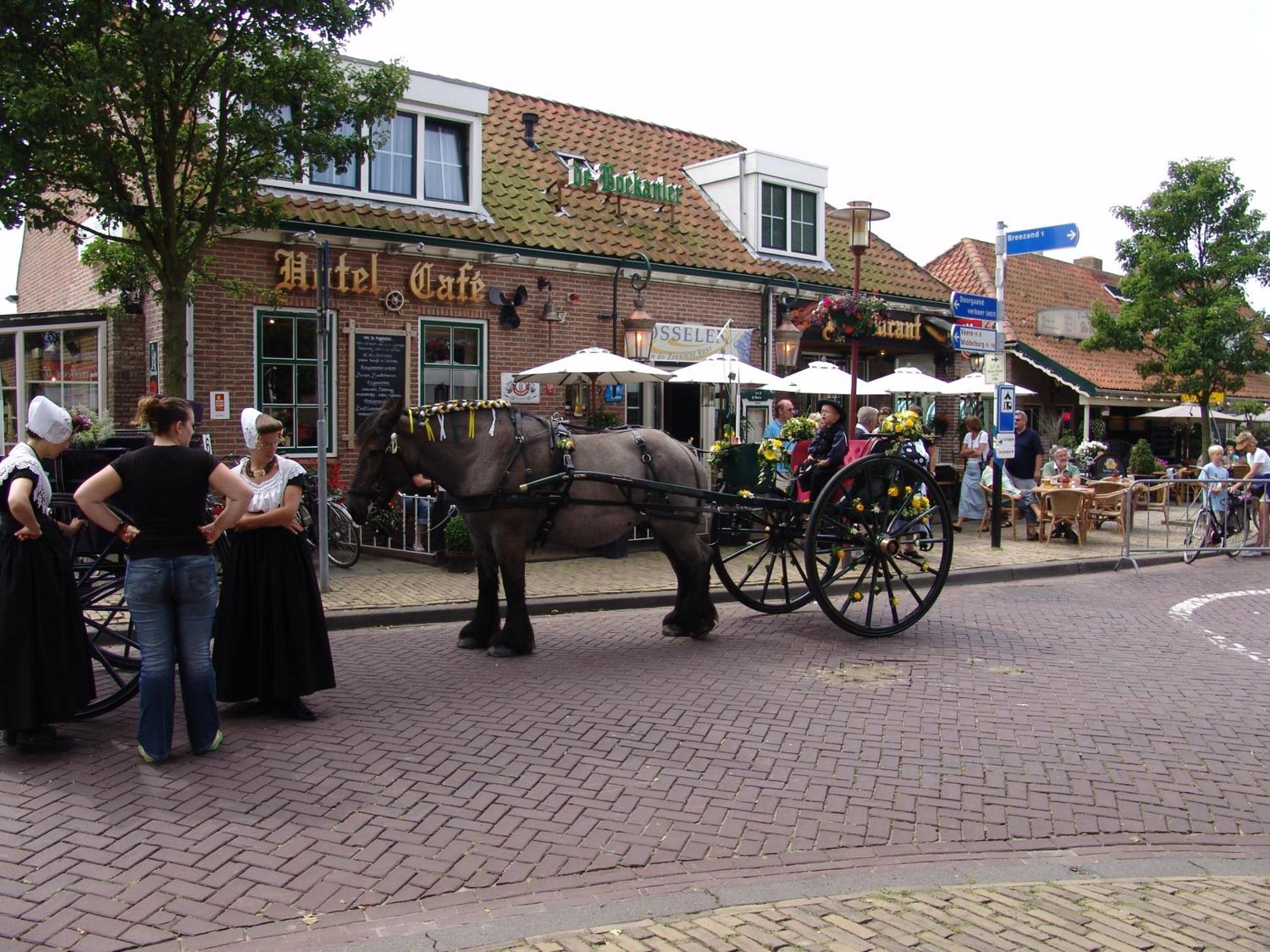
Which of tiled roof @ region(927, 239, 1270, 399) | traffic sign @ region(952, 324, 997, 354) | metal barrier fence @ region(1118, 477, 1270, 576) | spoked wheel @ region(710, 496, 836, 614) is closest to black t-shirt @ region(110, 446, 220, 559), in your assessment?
spoked wheel @ region(710, 496, 836, 614)

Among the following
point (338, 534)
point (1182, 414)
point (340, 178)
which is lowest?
point (338, 534)

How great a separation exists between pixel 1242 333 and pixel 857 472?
18.9 m

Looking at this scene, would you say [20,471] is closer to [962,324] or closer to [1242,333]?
[962,324]

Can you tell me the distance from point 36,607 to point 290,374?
7776 millimetres

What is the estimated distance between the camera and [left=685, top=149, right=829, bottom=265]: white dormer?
59.1 feet

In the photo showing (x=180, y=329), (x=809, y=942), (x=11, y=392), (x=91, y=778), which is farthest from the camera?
(x=11, y=392)

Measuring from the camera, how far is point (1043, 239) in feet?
44.0

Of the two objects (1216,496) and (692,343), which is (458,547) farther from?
(1216,496)

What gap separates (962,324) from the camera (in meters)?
13.6

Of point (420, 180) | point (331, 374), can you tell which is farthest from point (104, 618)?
point (420, 180)

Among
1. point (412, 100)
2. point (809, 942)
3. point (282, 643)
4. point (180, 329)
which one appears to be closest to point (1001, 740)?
point (809, 942)

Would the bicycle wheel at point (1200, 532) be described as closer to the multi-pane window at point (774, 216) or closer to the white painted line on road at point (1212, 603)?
the white painted line on road at point (1212, 603)

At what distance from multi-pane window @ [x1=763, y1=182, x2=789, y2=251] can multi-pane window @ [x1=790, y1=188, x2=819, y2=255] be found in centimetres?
17

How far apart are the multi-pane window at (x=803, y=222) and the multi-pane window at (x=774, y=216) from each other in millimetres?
173
